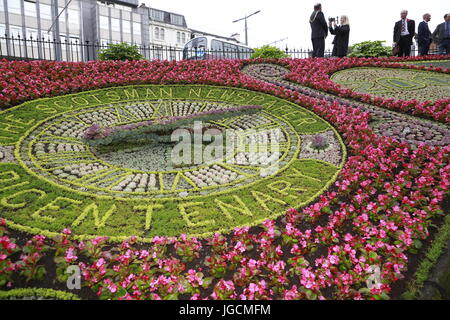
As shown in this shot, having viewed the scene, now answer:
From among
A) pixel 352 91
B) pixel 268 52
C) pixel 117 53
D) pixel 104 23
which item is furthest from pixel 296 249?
pixel 104 23

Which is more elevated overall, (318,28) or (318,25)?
(318,25)

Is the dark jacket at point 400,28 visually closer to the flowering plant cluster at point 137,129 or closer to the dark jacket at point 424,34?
the dark jacket at point 424,34

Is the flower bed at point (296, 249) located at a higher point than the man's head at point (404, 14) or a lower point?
lower

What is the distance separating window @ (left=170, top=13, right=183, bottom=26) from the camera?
187 feet

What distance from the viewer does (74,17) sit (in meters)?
37.6

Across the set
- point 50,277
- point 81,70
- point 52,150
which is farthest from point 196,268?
point 81,70

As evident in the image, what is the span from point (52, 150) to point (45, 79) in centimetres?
407

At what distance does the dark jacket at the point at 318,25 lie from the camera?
13008 millimetres

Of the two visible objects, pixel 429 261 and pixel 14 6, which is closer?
pixel 429 261

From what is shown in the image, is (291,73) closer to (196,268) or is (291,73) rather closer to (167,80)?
(167,80)

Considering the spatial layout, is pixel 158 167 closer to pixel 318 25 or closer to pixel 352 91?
pixel 352 91

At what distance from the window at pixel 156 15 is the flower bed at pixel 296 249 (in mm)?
55767

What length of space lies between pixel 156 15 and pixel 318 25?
48.8 meters

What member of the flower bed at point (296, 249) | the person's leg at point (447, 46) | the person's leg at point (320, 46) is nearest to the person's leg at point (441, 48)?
the person's leg at point (447, 46)
